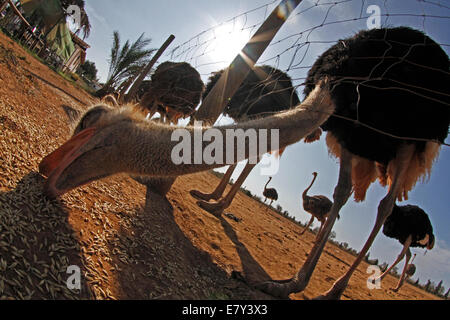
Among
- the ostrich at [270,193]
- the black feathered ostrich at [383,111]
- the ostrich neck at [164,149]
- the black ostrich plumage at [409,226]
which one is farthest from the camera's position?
the ostrich at [270,193]

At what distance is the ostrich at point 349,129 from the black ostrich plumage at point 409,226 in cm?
468

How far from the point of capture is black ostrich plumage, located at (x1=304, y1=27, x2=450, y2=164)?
2.10m

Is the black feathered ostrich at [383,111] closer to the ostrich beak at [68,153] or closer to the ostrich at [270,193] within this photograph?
the ostrich beak at [68,153]

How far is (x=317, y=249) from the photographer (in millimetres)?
2184

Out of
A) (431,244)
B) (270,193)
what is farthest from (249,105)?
(270,193)

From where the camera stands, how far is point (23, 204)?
3.83ft

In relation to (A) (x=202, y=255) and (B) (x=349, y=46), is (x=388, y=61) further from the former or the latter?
(A) (x=202, y=255)

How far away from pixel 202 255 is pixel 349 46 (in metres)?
2.36

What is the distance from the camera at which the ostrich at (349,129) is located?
0.95 meters

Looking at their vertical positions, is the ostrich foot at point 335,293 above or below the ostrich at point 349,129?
below
